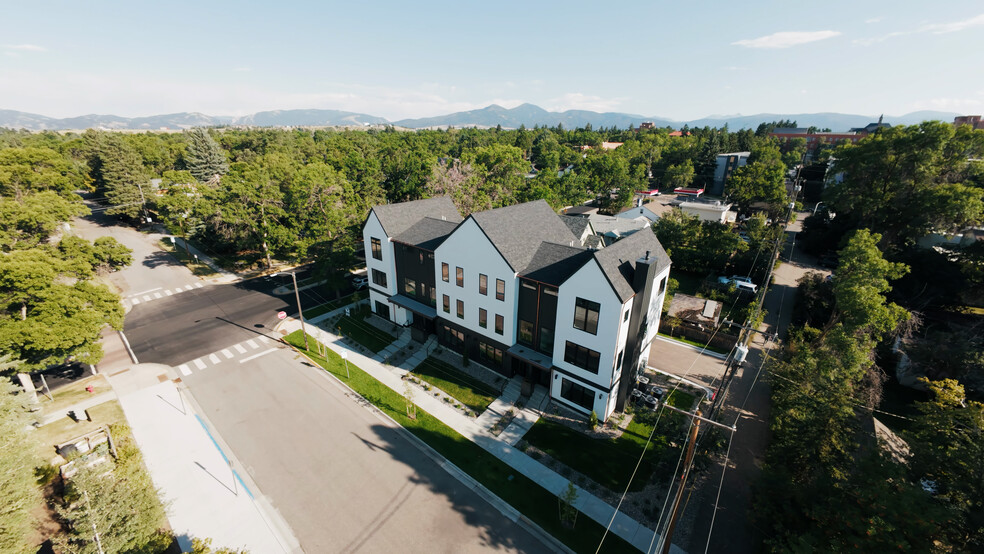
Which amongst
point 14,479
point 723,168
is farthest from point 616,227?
point 723,168

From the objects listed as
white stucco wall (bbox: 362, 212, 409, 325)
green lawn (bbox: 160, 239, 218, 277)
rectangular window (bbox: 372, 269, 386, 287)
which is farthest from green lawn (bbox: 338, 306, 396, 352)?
green lawn (bbox: 160, 239, 218, 277)

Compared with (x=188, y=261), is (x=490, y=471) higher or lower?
lower

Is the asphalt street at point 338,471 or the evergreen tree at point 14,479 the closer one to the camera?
the evergreen tree at point 14,479

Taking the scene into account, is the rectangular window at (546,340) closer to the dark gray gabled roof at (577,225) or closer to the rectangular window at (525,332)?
the rectangular window at (525,332)

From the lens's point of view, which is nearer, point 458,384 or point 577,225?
point 458,384

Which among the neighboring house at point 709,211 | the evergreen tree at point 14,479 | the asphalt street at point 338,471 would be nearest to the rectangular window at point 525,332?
the asphalt street at point 338,471

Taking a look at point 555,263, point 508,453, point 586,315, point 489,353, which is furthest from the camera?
point 489,353

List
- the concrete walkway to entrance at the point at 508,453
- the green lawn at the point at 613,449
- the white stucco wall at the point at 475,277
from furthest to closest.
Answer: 1. the white stucco wall at the point at 475,277
2. the green lawn at the point at 613,449
3. the concrete walkway to entrance at the point at 508,453

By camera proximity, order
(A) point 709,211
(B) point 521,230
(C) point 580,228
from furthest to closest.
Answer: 1. (A) point 709,211
2. (C) point 580,228
3. (B) point 521,230

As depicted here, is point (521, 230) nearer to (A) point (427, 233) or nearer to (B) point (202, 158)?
(A) point (427, 233)
